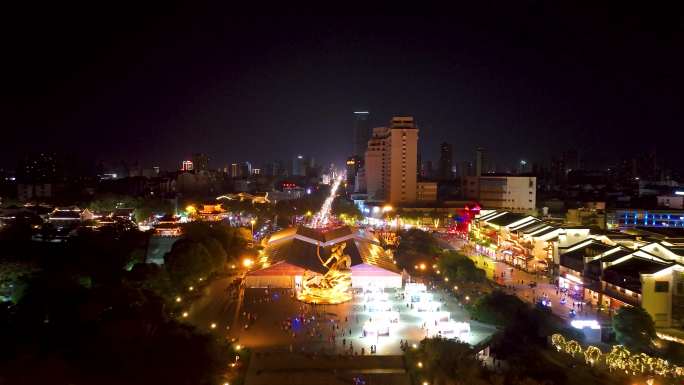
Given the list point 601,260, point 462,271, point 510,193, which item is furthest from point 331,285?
point 510,193

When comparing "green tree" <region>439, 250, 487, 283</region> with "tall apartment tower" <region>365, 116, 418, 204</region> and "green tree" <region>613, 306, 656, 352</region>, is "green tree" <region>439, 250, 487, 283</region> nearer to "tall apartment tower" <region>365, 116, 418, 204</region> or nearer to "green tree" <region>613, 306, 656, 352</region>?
"green tree" <region>613, 306, 656, 352</region>

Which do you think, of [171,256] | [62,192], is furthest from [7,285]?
[62,192]

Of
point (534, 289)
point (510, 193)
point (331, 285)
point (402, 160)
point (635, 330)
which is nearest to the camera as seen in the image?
point (635, 330)

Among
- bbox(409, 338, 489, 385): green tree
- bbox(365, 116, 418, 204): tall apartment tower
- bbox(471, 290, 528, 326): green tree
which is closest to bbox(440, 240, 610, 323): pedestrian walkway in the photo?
bbox(471, 290, 528, 326): green tree

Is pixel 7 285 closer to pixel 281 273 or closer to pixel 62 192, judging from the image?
pixel 281 273

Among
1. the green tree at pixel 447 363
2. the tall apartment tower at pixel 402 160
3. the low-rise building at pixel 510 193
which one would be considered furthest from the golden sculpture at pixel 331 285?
the tall apartment tower at pixel 402 160

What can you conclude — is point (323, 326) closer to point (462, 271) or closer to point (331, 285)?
point (331, 285)
